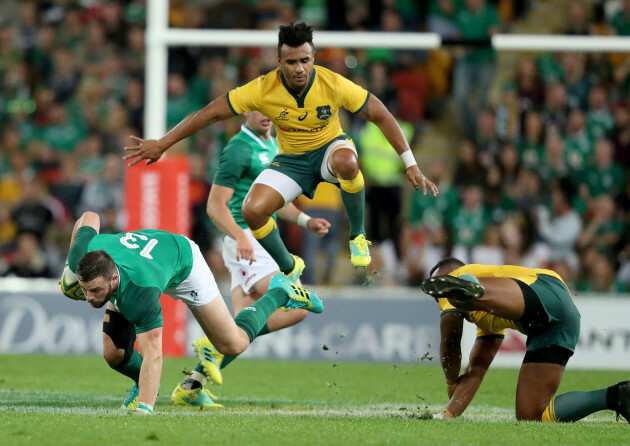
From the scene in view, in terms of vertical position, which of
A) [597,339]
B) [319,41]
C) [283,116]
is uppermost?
[319,41]

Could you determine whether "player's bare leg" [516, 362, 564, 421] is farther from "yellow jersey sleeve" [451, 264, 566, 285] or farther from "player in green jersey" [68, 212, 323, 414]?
"player in green jersey" [68, 212, 323, 414]

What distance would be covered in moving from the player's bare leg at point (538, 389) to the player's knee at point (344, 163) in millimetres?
2117

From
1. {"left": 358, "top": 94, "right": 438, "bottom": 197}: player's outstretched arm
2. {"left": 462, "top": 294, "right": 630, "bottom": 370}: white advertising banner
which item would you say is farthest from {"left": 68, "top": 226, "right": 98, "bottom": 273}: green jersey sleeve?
{"left": 462, "top": 294, "right": 630, "bottom": 370}: white advertising banner

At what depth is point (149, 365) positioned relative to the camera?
22.4ft

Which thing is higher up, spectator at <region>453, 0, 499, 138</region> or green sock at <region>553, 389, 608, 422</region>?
spectator at <region>453, 0, 499, 138</region>

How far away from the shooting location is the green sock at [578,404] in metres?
6.95

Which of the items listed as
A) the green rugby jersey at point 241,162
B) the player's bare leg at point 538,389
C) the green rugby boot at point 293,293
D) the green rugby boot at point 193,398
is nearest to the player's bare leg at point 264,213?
the green rugby boot at point 293,293

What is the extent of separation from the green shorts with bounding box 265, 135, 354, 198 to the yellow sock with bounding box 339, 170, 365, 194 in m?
0.10

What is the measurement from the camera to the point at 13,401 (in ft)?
26.6

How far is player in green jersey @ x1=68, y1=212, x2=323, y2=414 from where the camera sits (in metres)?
6.65

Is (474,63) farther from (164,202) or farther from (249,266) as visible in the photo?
(249,266)

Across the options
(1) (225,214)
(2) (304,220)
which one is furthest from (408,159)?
(1) (225,214)

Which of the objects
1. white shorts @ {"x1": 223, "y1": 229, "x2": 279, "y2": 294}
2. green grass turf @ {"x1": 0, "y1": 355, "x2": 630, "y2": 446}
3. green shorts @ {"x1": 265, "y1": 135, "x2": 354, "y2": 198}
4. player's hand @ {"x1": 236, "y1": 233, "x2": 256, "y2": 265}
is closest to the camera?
green grass turf @ {"x1": 0, "y1": 355, "x2": 630, "y2": 446}

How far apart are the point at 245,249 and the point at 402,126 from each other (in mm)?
6594
